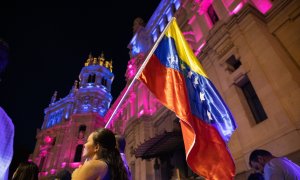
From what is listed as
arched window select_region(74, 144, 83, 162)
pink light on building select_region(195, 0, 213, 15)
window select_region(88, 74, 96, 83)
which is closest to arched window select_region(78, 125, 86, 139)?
arched window select_region(74, 144, 83, 162)

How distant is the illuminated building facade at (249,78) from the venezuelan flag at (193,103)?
3369 mm

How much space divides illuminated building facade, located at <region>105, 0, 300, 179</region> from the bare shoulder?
18.9 feet

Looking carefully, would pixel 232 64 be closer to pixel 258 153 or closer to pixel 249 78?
pixel 249 78

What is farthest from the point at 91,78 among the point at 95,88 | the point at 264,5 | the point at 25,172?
the point at 25,172

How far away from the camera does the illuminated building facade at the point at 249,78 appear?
884cm

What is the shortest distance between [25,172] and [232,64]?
11.9m

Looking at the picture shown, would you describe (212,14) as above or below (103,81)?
below

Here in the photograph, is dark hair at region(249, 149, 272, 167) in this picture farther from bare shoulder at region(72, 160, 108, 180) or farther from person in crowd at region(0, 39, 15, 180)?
person in crowd at region(0, 39, 15, 180)

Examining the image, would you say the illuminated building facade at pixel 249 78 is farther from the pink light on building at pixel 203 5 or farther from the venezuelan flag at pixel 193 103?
the venezuelan flag at pixel 193 103

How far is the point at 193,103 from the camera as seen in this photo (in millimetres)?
4289

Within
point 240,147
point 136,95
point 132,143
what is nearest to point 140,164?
point 132,143

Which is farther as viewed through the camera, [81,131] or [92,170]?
[81,131]

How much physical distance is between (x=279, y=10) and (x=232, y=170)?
11.3 metres

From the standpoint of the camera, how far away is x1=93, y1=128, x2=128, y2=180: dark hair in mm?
2277
